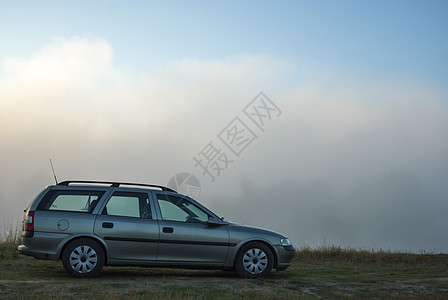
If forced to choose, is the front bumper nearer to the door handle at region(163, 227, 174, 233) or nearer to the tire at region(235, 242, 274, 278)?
the tire at region(235, 242, 274, 278)

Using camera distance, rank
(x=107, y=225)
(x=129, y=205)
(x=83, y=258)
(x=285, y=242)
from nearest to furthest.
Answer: (x=83, y=258) → (x=107, y=225) → (x=129, y=205) → (x=285, y=242)

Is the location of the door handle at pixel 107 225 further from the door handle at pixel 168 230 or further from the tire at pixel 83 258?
the door handle at pixel 168 230

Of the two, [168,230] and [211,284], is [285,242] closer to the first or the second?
[211,284]

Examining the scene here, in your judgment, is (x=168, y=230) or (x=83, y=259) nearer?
(x=83, y=259)

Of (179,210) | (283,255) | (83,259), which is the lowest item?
(83,259)

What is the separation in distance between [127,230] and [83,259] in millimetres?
979

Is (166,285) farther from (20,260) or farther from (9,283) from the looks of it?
(20,260)

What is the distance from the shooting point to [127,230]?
10852 mm

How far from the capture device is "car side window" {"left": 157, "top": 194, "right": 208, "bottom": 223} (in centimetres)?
1120

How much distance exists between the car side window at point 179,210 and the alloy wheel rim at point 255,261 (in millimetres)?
1117

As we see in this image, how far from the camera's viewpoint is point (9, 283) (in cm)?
948

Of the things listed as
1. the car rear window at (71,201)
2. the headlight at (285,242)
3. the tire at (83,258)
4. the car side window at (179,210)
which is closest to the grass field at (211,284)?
the tire at (83,258)

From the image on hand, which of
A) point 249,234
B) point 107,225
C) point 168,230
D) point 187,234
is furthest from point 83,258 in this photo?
point 249,234

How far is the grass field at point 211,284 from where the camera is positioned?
29.7 ft
